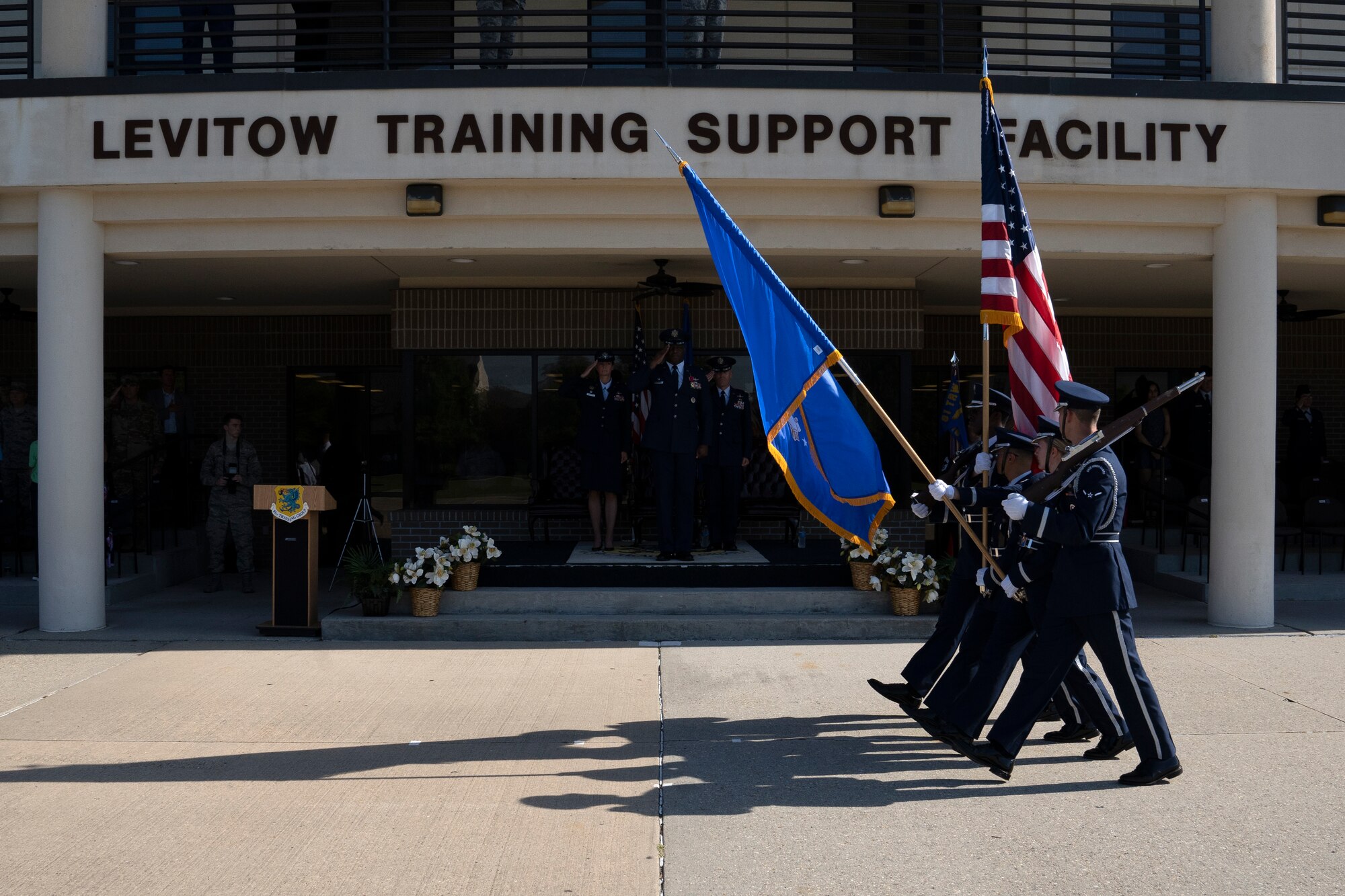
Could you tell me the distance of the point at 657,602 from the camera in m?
10.0

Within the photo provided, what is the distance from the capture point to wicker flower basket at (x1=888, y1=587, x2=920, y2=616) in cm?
974

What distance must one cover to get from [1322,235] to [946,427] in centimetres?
413

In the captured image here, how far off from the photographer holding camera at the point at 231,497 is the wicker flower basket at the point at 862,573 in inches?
254

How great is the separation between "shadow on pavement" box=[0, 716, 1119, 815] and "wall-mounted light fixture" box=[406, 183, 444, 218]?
4.88 meters

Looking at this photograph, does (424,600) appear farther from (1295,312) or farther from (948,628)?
(1295,312)

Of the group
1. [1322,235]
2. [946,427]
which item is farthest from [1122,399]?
[1322,235]

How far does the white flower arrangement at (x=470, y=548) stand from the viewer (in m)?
9.91

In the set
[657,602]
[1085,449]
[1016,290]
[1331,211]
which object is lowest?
[657,602]

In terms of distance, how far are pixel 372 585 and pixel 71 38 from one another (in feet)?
17.7

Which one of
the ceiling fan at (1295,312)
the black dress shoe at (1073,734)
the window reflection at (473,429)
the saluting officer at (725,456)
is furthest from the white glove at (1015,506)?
the ceiling fan at (1295,312)

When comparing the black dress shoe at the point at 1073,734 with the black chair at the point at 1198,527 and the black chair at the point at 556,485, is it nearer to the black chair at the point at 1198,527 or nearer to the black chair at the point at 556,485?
the black chair at the point at 1198,527

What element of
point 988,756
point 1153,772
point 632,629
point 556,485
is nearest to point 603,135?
point 632,629

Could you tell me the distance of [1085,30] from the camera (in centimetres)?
1471

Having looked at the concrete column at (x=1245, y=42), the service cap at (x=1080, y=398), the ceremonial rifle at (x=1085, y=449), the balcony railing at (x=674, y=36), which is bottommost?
the ceremonial rifle at (x=1085, y=449)
